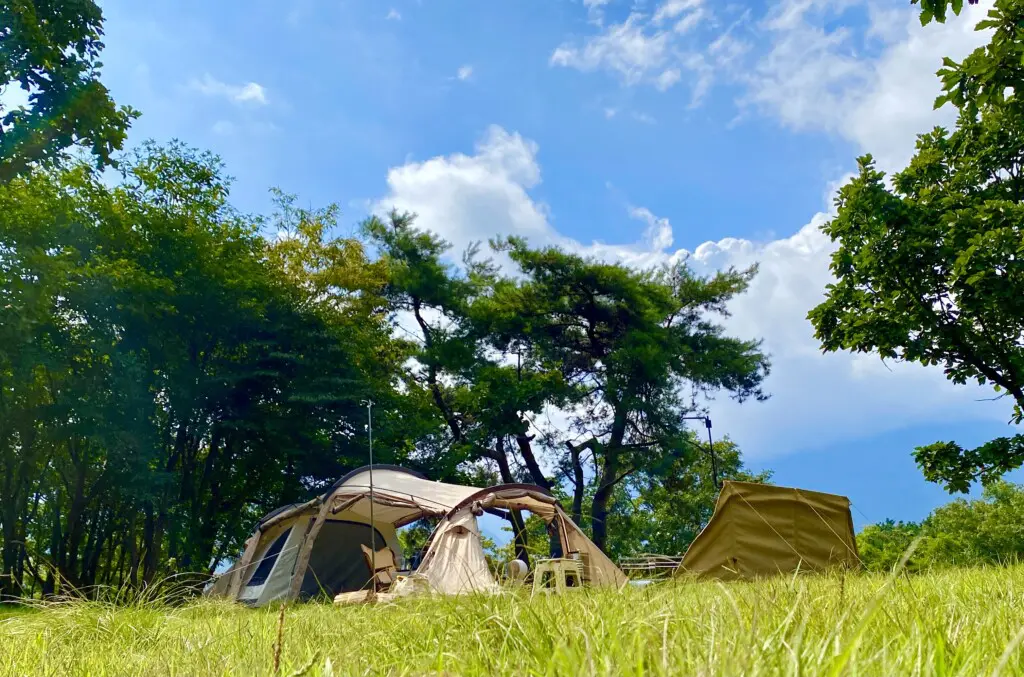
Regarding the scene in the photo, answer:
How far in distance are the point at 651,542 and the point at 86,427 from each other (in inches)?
756

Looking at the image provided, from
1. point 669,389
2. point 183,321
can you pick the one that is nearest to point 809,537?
point 669,389

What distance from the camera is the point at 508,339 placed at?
77.8ft

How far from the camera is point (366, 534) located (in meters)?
15.4

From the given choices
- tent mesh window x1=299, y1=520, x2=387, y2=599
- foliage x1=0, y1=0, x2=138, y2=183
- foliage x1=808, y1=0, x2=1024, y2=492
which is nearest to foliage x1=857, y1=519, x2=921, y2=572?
foliage x1=808, y1=0, x2=1024, y2=492

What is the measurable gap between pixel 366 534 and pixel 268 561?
2.39 metres

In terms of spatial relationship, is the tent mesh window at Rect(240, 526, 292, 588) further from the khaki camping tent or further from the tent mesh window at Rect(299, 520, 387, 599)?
the khaki camping tent

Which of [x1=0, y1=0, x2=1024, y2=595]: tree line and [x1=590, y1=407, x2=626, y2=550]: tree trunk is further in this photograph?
[x1=590, y1=407, x2=626, y2=550]: tree trunk

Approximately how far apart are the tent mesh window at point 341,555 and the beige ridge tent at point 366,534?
0.07ft

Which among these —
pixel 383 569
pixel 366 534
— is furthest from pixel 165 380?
pixel 383 569

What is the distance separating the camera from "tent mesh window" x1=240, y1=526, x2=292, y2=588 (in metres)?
13.2

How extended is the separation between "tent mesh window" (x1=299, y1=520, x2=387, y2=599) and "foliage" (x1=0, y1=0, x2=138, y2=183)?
801 centimetres

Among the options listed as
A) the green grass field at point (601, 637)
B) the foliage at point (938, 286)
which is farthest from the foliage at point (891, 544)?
the foliage at point (938, 286)

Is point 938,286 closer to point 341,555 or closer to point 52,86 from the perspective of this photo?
point 341,555

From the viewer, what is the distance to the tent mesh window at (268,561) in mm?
13250
